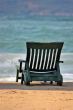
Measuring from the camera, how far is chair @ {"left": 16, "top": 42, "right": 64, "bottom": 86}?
591 centimetres

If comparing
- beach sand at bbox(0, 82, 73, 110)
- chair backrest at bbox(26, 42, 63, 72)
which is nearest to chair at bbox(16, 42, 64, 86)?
chair backrest at bbox(26, 42, 63, 72)

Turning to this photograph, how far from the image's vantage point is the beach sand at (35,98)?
4.21 meters

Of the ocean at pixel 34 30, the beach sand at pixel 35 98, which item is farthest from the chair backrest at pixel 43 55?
the ocean at pixel 34 30

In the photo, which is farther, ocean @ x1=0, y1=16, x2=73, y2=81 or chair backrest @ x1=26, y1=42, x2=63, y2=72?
ocean @ x1=0, y1=16, x2=73, y2=81

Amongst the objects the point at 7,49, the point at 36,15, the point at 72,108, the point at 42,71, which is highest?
the point at 36,15

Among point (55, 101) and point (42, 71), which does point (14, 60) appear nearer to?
point (42, 71)

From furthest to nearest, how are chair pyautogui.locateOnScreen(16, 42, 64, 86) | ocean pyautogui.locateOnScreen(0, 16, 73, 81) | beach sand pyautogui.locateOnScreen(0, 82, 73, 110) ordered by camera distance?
ocean pyautogui.locateOnScreen(0, 16, 73, 81)
chair pyautogui.locateOnScreen(16, 42, 64, 86)
beach sand pyautogui.locateOnScreen(0, 82, 73, 110)

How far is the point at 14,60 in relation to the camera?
1477cm

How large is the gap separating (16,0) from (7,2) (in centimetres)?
76

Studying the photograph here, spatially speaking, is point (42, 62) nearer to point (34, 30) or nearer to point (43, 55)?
point (43, 55)

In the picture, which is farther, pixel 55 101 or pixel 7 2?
pixel 7 2

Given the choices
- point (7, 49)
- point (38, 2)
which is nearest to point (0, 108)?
point (7, 49)

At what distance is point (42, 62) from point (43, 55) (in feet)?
0.46

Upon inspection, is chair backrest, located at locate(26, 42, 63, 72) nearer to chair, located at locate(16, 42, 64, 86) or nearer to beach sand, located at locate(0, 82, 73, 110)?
chair, located at locate(16, 42, 64, 86)
